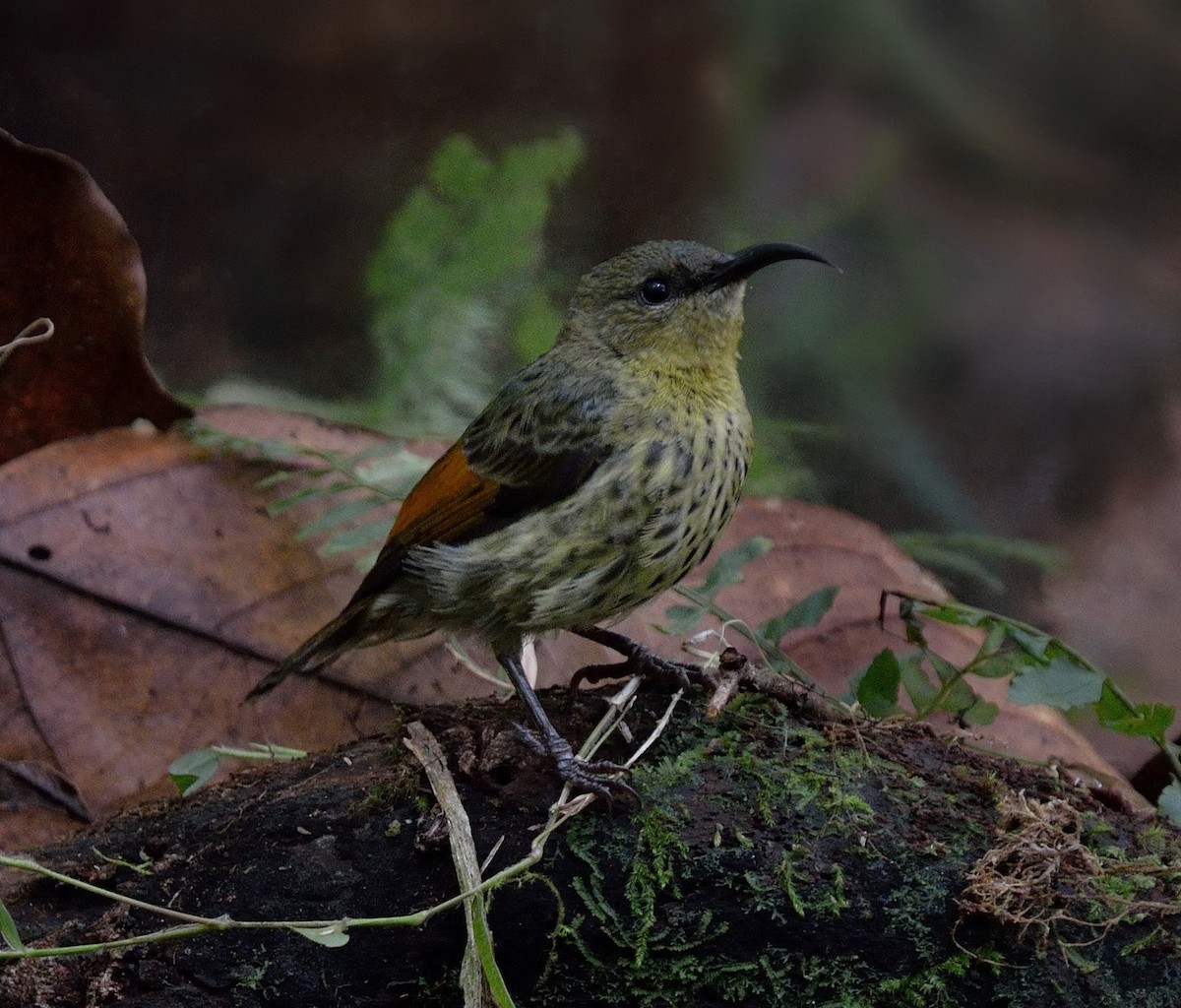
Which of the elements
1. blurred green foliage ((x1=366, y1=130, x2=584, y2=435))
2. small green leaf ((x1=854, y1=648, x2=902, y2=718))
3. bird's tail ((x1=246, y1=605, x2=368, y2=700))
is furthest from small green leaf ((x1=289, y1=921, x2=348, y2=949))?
blurred green foliage ((x1=366, y1=130, x2=584, y2=435))

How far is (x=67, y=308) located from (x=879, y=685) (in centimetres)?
223

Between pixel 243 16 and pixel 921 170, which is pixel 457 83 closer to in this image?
pixel 243 16

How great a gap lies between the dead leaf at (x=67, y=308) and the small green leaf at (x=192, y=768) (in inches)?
44.9

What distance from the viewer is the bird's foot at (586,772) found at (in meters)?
2.06

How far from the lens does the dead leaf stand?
10.9 feet

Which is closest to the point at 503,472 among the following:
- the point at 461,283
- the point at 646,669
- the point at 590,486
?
the point at 590,486

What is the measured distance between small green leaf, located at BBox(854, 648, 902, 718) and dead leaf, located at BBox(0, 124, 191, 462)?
1827 millimetres

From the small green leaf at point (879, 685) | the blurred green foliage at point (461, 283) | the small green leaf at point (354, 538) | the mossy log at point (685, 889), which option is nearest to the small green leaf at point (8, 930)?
the mossy log at point (685, 889)

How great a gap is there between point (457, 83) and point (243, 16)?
74 cm

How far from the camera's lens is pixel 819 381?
4.80 metres

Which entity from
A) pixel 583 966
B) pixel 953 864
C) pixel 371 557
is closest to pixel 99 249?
pixel 371 557

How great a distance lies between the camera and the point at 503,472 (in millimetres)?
2662

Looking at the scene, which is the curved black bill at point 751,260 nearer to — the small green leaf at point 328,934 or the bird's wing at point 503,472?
the bird's wing at point 503,472

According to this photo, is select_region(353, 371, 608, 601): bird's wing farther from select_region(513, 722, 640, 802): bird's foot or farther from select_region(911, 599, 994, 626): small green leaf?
select_region(911, 599, 994, 626): small green leaf
